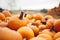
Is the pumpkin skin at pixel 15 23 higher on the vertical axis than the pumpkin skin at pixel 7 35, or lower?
lower

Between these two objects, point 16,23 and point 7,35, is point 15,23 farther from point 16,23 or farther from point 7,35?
point 7,35

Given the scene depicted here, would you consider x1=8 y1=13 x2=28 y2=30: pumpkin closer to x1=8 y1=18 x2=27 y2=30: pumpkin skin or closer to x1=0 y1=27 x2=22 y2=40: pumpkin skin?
x1=8 y1=18 x2=27 y2=30: pumpkin skin

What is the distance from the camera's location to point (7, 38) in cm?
48

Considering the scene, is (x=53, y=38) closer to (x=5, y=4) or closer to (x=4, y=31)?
(x=4, y=31)

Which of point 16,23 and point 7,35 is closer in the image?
point 7,35

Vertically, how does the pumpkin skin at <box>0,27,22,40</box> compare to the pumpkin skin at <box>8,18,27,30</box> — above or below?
above

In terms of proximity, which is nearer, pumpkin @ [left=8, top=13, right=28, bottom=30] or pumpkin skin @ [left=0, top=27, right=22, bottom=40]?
pumpkin skin @ [left=0, top=27, right=22, bottom=40]

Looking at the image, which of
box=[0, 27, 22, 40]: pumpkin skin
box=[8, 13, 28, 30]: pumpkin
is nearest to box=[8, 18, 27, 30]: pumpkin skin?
box=[8, 13, 28, 30]: pumpkin

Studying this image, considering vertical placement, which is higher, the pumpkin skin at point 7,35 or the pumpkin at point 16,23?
the pumpkin skin at point 7,35

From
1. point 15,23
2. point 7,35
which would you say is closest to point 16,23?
point 15,23

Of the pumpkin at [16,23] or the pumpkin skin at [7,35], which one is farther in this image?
the pumpkin at [16,23]

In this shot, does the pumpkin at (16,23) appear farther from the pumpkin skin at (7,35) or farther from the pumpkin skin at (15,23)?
the pumpkin skin at (7,35)

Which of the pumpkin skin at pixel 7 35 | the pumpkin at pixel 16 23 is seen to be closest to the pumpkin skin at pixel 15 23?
the pumpkin at pixel 16 23

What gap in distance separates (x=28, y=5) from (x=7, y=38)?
8.73 ft
